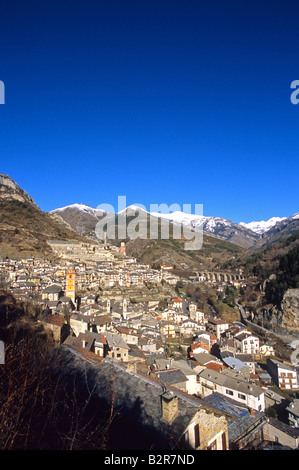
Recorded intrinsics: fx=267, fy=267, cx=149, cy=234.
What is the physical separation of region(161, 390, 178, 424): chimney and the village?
15 mm

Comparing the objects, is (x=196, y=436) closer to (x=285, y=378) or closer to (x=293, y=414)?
(x=293, y=414)

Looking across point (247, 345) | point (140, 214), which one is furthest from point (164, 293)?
point (140, 214)

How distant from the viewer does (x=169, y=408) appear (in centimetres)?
461

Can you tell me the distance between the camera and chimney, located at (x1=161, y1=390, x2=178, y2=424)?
4.59 m

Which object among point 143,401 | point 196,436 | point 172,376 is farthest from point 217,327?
point 196,436

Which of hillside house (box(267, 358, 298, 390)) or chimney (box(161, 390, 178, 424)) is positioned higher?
chimney (box(161, 390, 178, 424))

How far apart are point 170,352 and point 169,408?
21.1 meters

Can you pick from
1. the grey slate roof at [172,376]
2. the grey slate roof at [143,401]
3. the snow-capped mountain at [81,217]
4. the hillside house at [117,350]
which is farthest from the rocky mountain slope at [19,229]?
the snow-capped mountain at [81,217]

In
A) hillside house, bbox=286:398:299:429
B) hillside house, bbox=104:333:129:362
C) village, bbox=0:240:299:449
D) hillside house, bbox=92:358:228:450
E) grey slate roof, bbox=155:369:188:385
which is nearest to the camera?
hillside house, bbox=92:358:228:450

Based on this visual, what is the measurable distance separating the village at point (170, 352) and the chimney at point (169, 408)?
0.02m

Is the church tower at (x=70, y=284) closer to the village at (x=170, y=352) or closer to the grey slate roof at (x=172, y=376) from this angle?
the village at (x=170, y=352)

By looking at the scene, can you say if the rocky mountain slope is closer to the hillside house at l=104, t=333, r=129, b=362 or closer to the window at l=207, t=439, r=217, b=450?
the hillside house at l=104, t=333, r=129, b=362

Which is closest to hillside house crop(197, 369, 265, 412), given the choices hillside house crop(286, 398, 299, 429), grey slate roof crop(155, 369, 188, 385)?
hillside house crop(286, 398, 299, 429)

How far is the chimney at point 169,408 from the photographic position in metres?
4.59
